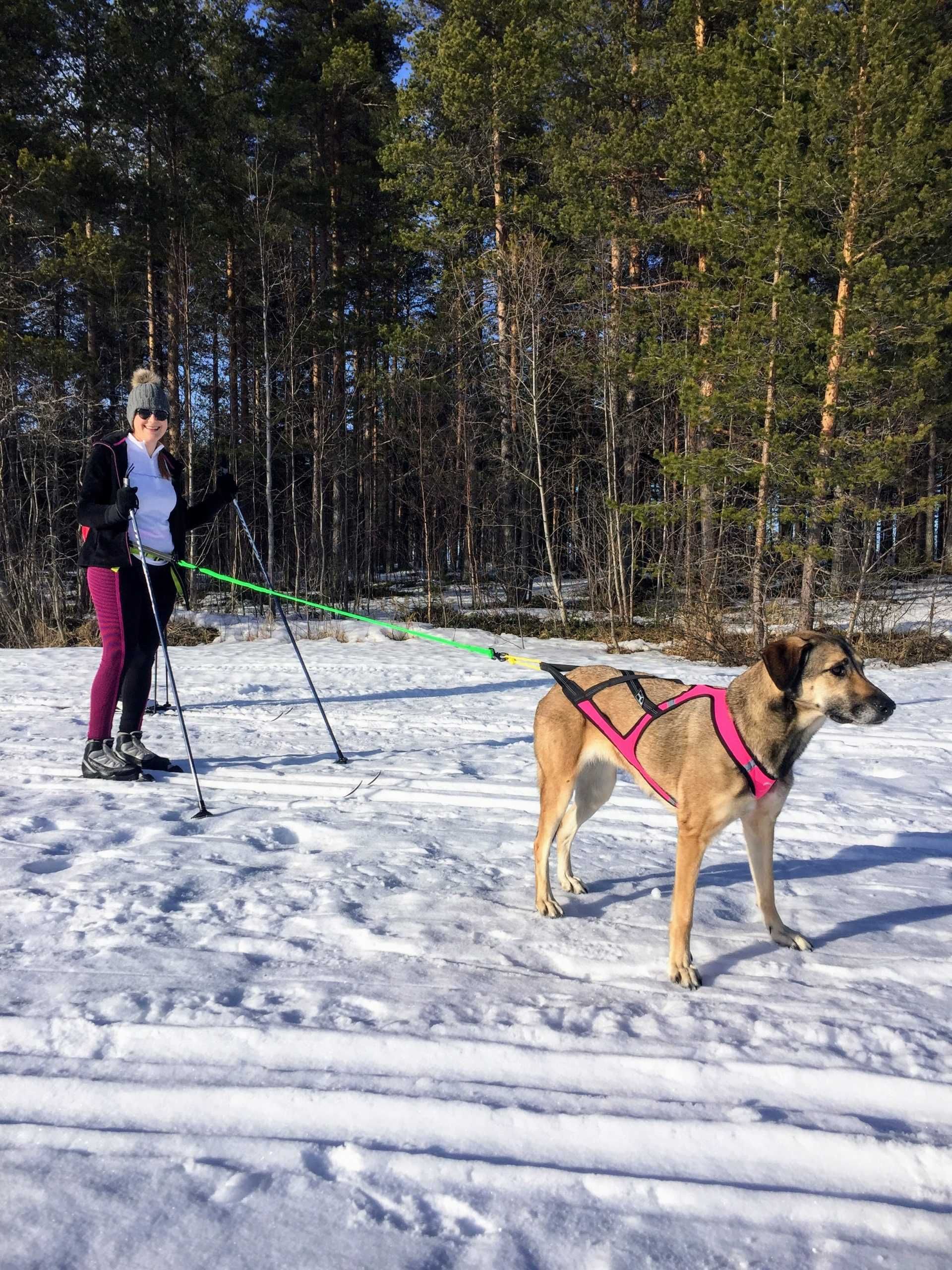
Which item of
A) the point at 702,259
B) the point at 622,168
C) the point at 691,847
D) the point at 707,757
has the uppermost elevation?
the point at 622,168

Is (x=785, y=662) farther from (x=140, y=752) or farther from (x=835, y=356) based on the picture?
(x=835, y=356)

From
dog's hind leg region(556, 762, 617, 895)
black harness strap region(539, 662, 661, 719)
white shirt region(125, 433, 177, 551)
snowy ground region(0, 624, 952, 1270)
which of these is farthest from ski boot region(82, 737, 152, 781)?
black harness strap region(539, 662, 661, 719)

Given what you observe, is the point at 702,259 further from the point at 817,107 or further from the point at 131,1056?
the point at 131,1056

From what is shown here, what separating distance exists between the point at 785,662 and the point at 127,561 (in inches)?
163

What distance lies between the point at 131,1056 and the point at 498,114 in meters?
20.7

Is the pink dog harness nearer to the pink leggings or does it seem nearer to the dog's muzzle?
the dog's muzzle

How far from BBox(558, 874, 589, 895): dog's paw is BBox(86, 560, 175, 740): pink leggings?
3.19m

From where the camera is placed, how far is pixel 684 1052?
2.28 meters

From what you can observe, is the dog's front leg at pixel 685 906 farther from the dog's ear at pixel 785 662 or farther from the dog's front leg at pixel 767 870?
the dog's ear at pixel 785 662

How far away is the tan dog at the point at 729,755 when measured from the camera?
2.80 meters

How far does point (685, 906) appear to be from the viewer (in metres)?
2.78

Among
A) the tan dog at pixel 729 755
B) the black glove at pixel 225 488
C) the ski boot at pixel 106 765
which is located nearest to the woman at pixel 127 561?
the ski boot at pixel 106 765

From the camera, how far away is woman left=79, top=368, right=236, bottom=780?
4.94 meters

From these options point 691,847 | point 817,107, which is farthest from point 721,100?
point 691,847
